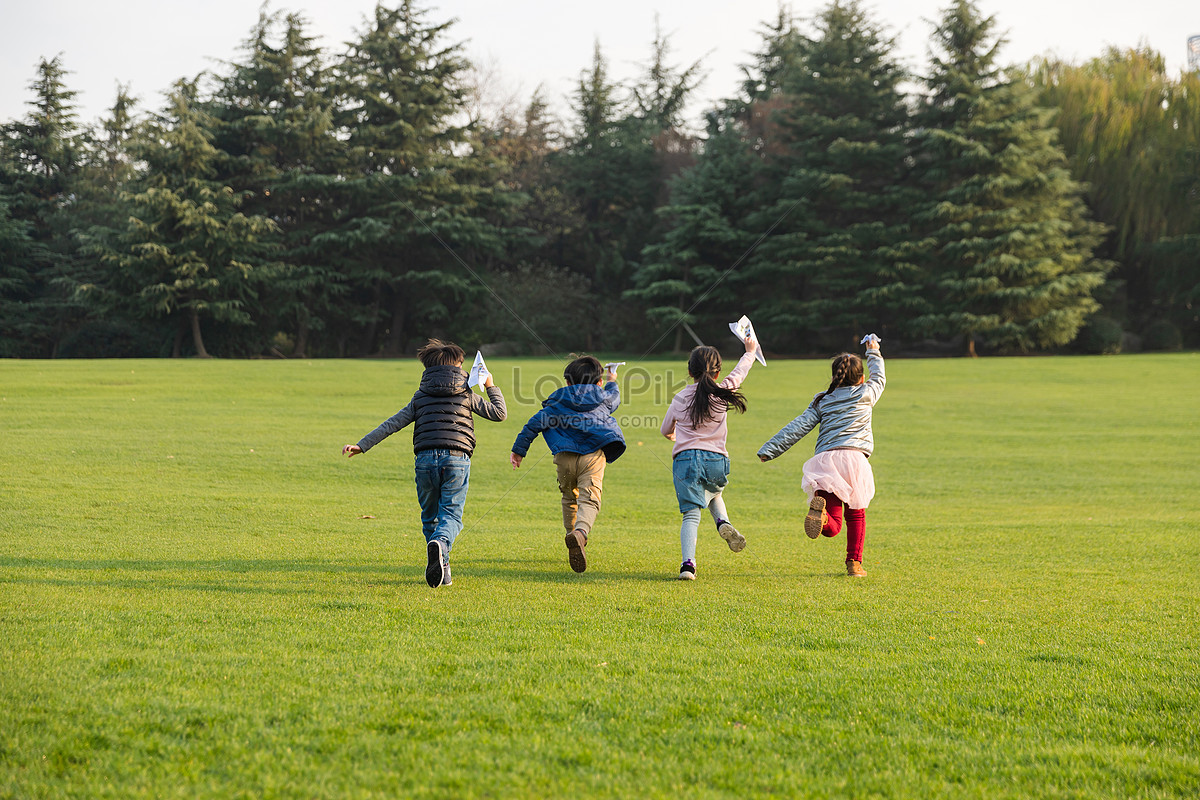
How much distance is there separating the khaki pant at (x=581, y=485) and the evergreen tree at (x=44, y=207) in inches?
1537

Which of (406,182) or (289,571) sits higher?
(406,182)

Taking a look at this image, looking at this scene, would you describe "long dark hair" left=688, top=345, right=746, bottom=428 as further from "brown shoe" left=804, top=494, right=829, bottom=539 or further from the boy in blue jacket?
"brown shoe" left=804, top=494, right=829, bottom=539

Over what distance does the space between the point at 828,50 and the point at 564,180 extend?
14.6 m

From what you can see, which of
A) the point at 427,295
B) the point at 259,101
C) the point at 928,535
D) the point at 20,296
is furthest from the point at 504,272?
the point at 928,535

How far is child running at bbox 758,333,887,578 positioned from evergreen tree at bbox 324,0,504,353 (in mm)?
34437

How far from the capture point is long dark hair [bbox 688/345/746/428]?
679 cm

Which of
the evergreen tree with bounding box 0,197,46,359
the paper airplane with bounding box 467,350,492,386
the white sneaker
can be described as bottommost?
the white sneaker

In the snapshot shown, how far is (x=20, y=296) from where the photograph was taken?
40.9 metres

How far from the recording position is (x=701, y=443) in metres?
6.87

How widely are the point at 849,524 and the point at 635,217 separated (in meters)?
39.5

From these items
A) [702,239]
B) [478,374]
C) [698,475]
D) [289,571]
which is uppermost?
[702,239]

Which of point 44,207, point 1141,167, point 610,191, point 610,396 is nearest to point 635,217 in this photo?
point 610,191

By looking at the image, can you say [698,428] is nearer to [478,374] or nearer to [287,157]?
[478,374]

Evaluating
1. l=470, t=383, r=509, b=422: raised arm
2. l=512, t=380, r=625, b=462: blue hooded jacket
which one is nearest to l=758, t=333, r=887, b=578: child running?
l=512, t=380, r=625, b=462: blue hooded jacket
